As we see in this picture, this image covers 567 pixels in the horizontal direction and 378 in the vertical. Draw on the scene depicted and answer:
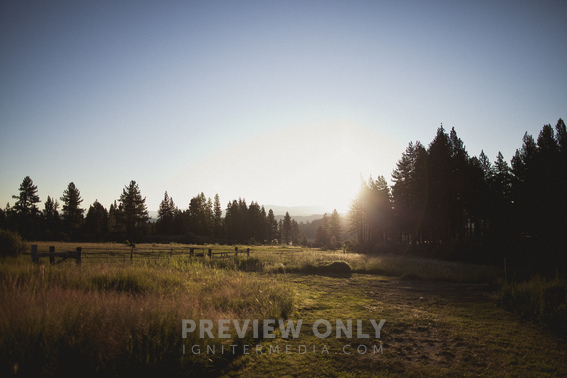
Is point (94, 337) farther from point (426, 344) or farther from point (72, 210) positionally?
point (72, 210)

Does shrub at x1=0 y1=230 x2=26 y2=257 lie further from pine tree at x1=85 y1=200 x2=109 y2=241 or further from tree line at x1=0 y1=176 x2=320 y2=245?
pine tree at x1=85 y1=200 x2=109 y2=241

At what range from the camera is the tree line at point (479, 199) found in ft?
91.5

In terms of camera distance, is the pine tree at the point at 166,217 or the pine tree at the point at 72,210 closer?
the pine tree at the point at 72,210

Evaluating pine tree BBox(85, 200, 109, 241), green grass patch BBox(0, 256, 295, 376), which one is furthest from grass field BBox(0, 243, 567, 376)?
pine tree BBox(85, 200, 109, 241)

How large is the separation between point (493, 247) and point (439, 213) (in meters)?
9.82

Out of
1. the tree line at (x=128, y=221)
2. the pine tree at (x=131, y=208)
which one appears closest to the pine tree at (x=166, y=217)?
the tree line at (x=128, y=221)

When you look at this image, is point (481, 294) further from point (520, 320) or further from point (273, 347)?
point (273, 347)

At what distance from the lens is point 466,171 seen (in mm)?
37469

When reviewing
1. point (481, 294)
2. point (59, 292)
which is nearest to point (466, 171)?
point (481, 294)

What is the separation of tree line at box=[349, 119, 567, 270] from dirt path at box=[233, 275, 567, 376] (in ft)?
82.2

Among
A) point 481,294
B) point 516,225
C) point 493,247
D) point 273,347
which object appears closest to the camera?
point 273,347

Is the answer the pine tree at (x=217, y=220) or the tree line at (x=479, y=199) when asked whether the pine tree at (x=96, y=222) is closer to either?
the pine tree at (x=217, y=220)

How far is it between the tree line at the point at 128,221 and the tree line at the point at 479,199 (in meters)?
43.7

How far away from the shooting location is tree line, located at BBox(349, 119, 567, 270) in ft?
91.5
